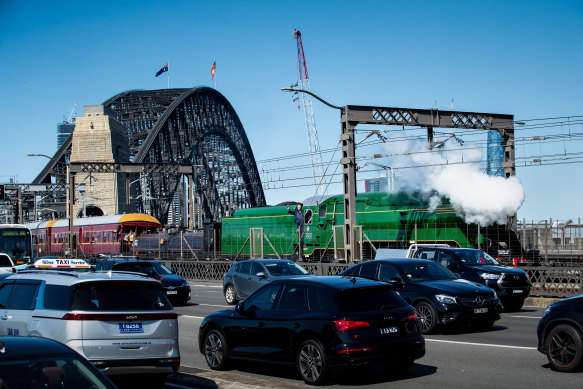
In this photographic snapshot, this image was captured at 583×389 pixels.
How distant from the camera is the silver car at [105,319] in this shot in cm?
842

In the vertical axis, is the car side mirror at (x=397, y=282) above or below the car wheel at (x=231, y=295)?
above

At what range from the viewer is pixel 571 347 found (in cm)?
949

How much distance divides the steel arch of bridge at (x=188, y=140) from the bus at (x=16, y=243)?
48.8 m

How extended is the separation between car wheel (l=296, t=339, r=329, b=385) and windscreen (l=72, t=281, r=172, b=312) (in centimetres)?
204

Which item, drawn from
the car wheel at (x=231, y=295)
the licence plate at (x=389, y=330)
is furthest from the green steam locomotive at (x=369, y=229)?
the licence plate at (x=389, y=330)

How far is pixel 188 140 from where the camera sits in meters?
106

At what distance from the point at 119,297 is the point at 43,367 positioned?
451cm

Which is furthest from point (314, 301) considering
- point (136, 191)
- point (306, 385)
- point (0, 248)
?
point (136, 191)

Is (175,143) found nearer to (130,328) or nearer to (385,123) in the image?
(385,123)

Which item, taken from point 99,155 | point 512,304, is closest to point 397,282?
point 512,304

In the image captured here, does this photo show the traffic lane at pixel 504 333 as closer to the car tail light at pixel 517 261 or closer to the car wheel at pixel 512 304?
the car wheel at pixel 512 304

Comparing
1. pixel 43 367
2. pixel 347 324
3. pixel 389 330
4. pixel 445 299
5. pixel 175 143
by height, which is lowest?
pixel 445 299

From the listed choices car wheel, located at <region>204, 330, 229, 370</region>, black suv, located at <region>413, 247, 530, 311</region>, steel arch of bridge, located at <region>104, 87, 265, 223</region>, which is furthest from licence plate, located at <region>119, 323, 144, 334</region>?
steel arch of bridge, located at <region>104, 87, 265, 223</region>

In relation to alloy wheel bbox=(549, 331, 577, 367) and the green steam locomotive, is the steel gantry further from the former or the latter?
alloy wheel bbox=(549, 331, 577, 367)
